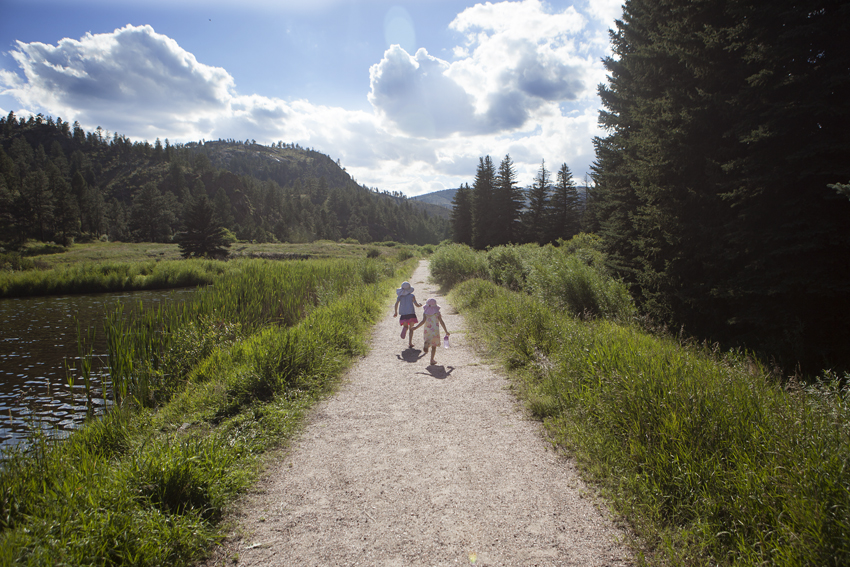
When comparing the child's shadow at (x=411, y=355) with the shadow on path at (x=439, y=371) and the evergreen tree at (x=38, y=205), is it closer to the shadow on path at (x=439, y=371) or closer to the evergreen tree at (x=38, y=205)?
the shadow on path at (x=439, y=371)

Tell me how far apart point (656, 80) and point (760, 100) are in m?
4.26

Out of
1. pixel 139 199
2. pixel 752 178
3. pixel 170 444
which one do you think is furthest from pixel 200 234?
pixel 752 178

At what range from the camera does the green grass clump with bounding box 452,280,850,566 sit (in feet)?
7.06

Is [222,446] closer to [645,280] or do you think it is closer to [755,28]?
[645,280]

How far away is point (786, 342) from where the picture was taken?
24.7 ft

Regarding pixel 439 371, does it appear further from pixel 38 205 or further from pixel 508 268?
pixel 38 205

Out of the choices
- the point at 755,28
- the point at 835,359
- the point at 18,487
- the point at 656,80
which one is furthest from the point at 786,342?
the point at 18,487

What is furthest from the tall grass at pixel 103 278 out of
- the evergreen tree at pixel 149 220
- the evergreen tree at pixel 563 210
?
the evergreen tree at pixel 149 220

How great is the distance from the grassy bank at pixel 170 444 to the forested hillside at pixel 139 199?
6711 centimetres

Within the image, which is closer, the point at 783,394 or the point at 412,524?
the point at 412,524

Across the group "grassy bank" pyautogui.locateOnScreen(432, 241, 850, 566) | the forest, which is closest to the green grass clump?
"grassy bank" pyautogui.locateOnScreen(432, 241, 850, 566)

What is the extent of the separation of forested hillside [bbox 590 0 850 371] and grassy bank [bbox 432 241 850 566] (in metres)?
3.58

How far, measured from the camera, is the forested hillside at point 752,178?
7.02m

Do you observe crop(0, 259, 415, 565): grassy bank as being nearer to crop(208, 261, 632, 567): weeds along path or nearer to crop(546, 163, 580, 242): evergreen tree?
crop(208, 261, 632, 567): weeds along path
